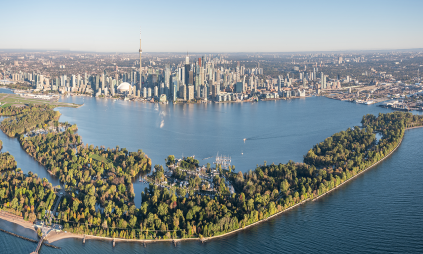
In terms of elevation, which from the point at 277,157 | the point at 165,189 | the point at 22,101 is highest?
the point at 22,101

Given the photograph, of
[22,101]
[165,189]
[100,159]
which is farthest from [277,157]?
[22,101]

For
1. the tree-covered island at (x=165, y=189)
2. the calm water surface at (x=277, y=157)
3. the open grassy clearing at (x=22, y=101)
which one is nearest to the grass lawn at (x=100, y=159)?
the tree-covered island at (x=165, y=189)

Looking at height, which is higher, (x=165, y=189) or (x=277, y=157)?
(x=277, y=157)

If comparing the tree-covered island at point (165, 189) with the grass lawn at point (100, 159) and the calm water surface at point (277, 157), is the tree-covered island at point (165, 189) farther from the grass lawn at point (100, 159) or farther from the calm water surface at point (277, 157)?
the calm water surface at point (277, 157)

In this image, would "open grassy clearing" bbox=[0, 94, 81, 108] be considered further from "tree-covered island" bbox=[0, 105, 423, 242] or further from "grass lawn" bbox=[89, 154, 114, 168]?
"grass lawn" bbox=[89, 154, 114, 168]

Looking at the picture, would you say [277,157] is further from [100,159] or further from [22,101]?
[22,101]

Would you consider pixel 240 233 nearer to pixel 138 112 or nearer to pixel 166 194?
pixel 166 194

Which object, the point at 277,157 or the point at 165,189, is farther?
the point at 277,157

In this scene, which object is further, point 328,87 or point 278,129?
point 328,87

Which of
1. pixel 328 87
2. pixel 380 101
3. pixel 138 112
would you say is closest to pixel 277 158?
pixel 138 112
